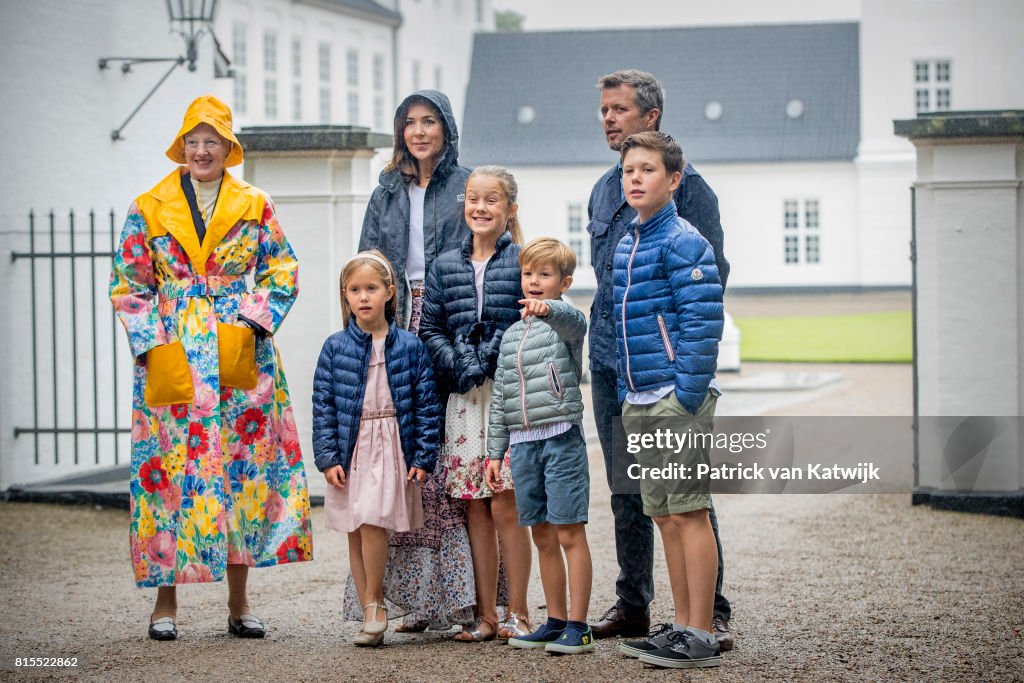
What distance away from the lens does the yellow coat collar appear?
5.39 m

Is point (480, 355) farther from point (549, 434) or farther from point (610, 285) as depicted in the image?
point (610, 285)

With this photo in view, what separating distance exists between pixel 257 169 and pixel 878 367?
474 inches

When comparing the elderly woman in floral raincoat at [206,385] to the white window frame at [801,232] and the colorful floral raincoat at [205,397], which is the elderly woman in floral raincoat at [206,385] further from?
the white window frame at [801,232]

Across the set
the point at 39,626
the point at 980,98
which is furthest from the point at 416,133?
the point at 980,98

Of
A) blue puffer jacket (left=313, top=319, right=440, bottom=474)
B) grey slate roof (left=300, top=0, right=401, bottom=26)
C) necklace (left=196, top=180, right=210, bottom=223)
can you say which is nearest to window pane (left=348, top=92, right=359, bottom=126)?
grey slate roof (left=300, top=0, right=401, bottom=26)

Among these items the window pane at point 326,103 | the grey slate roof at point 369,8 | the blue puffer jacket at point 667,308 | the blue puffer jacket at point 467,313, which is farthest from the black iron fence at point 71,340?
the window pane at point 326,103

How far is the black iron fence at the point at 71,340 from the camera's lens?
927 centimetres

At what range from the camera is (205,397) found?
17.5ft

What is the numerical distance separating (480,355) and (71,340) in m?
5.63

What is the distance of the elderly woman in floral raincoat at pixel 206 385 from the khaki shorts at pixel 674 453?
1.49 metres

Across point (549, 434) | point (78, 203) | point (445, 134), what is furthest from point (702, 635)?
point (78, 203)

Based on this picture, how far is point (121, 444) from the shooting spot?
415 inches

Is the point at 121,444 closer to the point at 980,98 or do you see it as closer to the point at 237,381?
the point at 237,381

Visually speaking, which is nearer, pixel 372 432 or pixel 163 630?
pixel 372 432
